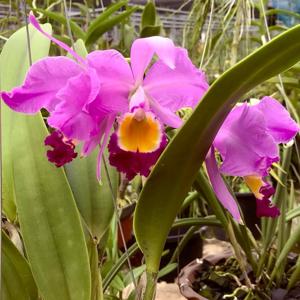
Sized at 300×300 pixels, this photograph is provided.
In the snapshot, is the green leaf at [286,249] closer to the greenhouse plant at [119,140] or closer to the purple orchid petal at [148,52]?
the greenhouse plant at [119,140]

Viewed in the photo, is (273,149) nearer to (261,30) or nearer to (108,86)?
(108,86)

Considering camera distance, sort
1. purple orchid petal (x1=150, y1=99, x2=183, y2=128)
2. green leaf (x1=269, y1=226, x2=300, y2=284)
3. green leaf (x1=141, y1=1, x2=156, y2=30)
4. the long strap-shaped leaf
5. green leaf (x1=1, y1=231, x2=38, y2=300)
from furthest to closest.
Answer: green leaf (x1=141, y1=1, x2=156, y2=30)
green leaf (x1=269, y1=226, x2=300, y2=284)
green leaf (x1=1, y1=231, x2=38, y2=300)
purple orchid petal (x1=150, y1=99, x2=183, y2=128)
the long strap-shaped leaf

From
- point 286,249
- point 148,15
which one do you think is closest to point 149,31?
point 148,15

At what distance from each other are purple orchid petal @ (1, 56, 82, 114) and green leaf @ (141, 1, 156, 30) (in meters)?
0.96

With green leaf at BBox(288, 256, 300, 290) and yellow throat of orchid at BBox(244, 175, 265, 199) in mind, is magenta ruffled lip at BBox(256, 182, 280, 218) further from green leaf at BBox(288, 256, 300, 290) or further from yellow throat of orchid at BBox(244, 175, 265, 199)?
green leaf at BBox(288, 256, 300, 290)

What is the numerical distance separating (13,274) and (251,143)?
1.10 ft

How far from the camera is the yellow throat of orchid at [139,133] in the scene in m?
0.45

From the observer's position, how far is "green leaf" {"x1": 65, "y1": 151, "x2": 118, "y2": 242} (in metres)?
0.63

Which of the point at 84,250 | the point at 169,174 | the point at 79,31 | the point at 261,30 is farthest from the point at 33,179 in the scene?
the point at 261,30

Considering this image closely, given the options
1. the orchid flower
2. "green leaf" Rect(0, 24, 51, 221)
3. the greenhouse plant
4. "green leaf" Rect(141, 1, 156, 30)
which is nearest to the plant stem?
the greenhouse plant

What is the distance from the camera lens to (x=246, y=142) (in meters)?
0.46

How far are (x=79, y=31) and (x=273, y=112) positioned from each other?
911 mm

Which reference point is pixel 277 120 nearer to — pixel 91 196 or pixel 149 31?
pixel 91 196

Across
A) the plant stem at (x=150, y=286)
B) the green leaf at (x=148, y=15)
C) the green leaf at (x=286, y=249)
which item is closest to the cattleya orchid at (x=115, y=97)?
the plant stem at (x=150, y=286)
